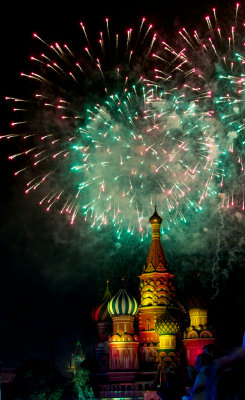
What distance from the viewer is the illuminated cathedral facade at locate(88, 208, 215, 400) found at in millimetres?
34438

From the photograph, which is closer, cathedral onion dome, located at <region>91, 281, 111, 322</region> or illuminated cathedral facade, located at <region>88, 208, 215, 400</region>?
illuminated cathedral facade, located at <region>88, 208, 215, 400</region>

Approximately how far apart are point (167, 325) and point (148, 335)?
2757 millimetres

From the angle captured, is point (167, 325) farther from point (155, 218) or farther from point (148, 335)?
point (155, 218)

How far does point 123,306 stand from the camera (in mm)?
36406

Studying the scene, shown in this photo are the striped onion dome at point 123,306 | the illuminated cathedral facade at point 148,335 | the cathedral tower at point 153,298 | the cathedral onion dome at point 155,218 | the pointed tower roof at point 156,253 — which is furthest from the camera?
the cathedral onion dome at point 155,218

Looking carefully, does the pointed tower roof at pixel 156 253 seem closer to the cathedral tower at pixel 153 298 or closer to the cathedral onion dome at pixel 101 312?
the cathedral tower at pixel 153 298

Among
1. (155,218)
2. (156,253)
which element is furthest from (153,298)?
(155,218)

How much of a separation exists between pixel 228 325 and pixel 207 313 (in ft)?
7.75

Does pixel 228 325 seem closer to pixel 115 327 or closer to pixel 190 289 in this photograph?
pixel 190 289

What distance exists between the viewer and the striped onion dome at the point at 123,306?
Answer: 3638 cm

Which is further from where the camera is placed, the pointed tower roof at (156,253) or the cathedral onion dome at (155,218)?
the cathedral onion dome at (155,218)

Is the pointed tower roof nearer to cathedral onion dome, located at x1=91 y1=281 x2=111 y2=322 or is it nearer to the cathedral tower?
the cathedral tower

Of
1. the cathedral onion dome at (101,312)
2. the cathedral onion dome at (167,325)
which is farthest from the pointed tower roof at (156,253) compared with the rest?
the cathedral onion dome at (101,312)

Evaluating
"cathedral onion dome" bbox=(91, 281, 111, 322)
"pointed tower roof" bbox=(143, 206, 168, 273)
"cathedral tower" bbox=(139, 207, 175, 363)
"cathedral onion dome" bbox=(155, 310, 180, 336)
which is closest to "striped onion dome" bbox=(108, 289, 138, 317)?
"cathedral tower" bbox=(139, 207, 175, 363)
